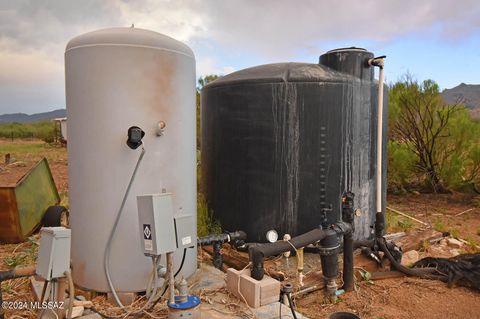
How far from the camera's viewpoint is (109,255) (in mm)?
3307

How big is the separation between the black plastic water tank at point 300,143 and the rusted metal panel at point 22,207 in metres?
2.97

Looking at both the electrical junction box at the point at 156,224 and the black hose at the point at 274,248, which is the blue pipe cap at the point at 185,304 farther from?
the black hose at the point at 274,248

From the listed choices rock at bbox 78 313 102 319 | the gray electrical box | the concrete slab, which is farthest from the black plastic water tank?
rock at bbox 78 313 102 319

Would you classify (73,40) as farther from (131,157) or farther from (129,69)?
(131,157)

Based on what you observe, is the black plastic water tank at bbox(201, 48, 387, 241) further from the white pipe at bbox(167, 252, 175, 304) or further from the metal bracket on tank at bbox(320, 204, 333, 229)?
the white pipe at bbox(167, 252, 175, 304)

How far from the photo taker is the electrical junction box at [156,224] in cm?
281

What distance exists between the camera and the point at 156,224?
9.23ft

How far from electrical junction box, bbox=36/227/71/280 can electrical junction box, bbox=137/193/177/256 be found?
1.79 feet

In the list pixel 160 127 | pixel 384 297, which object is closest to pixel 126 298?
pixel 160 127

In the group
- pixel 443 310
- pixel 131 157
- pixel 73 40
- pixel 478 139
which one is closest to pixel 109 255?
pixel 131 157

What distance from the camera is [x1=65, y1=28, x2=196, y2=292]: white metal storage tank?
10.6 feet

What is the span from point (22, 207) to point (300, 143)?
400 centimetres

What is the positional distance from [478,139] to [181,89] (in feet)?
28.6

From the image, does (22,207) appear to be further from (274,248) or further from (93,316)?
(274,248)
